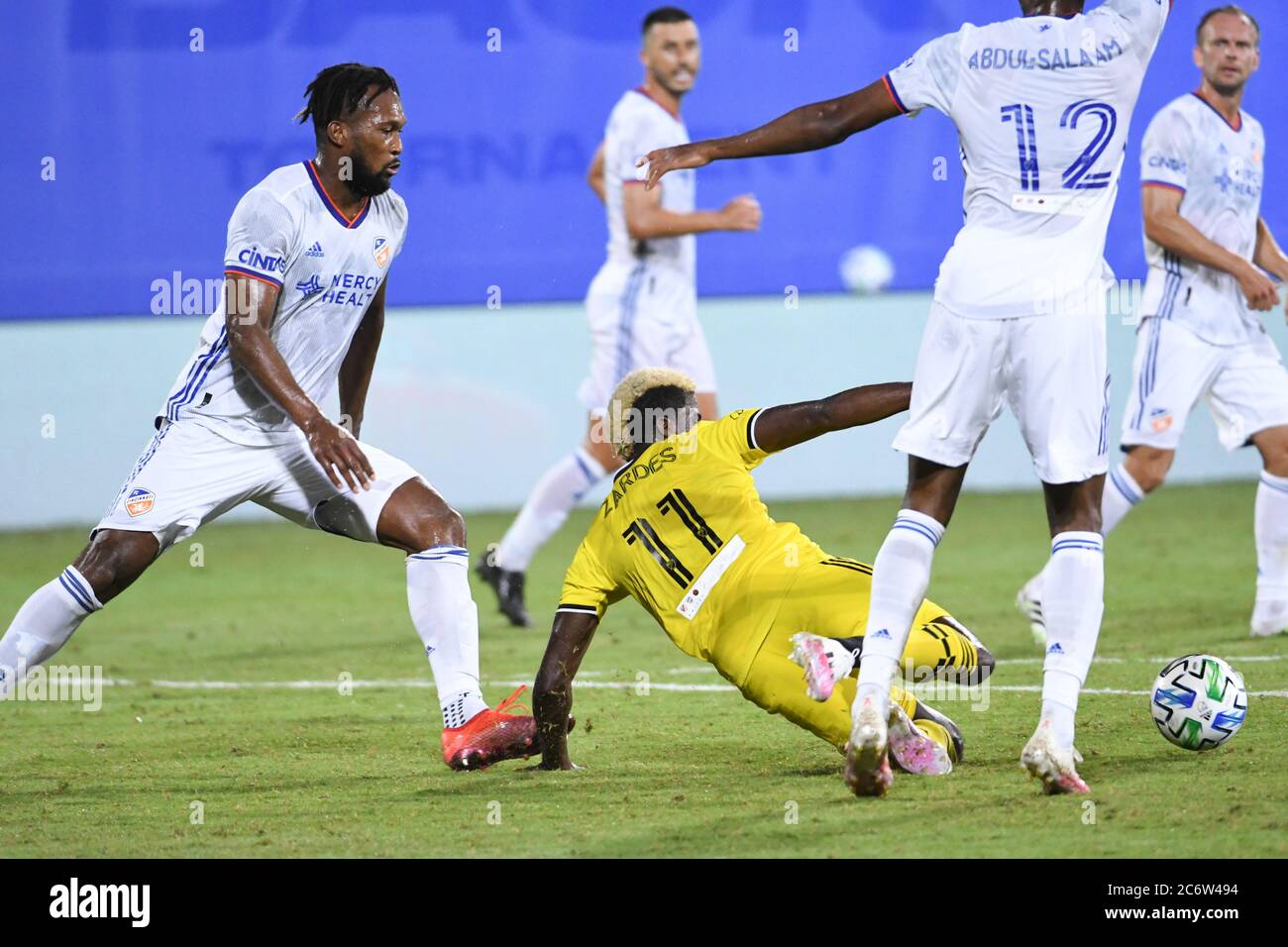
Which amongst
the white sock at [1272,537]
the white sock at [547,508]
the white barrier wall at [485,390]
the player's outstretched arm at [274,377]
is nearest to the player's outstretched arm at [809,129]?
the player's outstretched arm at [274,377]

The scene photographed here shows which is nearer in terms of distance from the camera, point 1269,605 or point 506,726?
point 506,726

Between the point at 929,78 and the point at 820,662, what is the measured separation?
1573 millimetres

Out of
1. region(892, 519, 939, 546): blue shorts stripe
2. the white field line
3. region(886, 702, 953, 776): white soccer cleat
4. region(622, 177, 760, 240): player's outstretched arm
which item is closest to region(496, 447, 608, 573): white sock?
region(622, 177, 760, 240): player's outstretched arm

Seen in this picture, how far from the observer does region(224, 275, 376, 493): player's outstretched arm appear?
5457 millimetres

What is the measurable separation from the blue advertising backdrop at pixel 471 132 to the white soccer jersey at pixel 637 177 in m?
3.18

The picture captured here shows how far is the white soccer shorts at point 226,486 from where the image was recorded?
556 centimetres

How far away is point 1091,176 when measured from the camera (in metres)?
4.73

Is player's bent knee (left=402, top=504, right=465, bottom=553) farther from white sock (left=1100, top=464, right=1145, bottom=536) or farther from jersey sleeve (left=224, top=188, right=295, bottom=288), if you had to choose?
white sock (left=1100, top=464, right=1145, bottom=536)

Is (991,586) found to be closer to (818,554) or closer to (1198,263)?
(1198,263)

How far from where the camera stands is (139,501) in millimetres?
5547

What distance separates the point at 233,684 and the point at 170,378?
6.25 metres
